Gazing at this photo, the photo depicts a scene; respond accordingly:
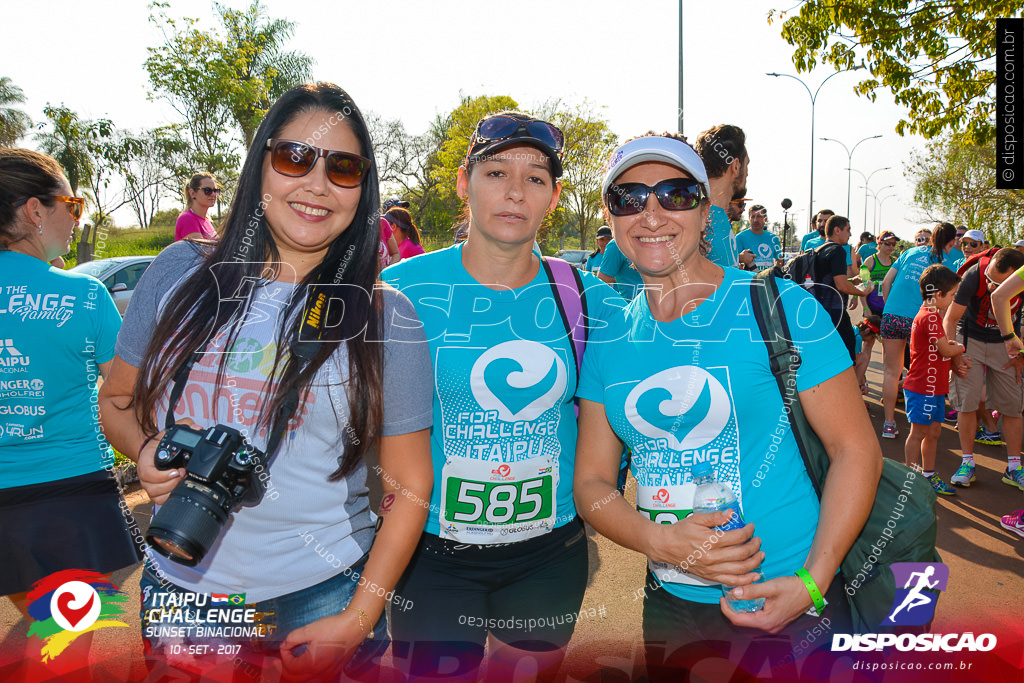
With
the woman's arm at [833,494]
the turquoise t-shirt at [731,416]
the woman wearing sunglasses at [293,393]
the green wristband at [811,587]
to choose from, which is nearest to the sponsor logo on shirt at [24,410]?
the woman wearing sunglasses at [293,393]

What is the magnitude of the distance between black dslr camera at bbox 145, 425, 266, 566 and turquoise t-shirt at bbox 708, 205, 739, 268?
3.12m

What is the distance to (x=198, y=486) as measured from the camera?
55.5 inches

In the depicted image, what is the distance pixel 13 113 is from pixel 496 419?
46481 millimetres

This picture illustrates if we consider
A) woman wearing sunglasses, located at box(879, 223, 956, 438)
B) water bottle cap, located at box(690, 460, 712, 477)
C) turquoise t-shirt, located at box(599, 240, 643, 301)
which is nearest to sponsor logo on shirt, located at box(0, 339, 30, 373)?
water bottle cap, located at box(690, 460, 712, 477)

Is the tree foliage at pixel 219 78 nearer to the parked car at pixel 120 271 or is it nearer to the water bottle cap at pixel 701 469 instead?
the parked car at pixel 120 271

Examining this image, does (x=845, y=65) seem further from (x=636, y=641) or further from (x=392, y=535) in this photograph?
(x=392, y=535)

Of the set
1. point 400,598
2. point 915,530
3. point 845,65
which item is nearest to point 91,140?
point 845,65

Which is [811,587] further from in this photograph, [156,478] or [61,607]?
[61,607]

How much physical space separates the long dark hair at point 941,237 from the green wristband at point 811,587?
731 centimetres

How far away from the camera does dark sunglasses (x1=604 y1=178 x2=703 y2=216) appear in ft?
6.32

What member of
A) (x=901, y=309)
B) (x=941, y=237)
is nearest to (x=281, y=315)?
(x=901, y=309)

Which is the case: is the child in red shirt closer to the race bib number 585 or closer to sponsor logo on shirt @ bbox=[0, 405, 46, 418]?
the race bib number 585

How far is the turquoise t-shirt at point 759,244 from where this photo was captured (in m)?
7.07

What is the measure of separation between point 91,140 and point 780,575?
2092cm
